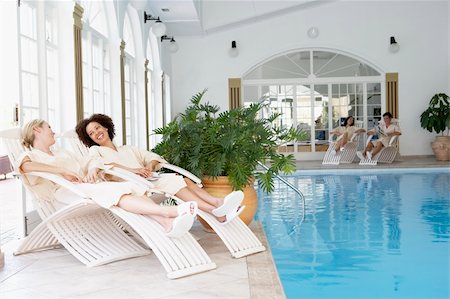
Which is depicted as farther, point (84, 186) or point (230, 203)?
point (230, 203)

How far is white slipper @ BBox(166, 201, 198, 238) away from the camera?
10.3 ft

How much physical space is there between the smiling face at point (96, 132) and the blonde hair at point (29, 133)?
1.44 feet

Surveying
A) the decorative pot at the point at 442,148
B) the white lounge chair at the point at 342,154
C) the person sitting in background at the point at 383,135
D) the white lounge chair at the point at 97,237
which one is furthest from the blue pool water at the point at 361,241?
the decorative pot at the point at 442,148

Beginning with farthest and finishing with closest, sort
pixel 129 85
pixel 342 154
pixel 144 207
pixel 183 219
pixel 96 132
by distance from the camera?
1. pixel 342 154
2. pixel 129 85
3. pixel 96 132
4. pixel 144 207
5. pixel 183 219

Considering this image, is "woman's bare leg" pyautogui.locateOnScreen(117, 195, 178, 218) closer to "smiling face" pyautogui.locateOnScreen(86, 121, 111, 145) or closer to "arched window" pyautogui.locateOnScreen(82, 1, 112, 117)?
"smiling face" pyautogui.locateOnScreen(86, 121, 111, 145)

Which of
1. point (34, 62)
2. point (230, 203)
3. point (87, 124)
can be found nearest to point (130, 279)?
point (230, 203)

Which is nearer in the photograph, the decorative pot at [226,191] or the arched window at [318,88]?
the decorative pot at [226,191]

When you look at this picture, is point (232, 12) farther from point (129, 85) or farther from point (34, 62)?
point (34, 62)

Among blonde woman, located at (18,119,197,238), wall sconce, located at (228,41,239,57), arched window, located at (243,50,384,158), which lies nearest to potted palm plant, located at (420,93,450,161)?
arched window, located at (243,50,384,158)

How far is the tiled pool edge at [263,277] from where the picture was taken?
2850 millimetres

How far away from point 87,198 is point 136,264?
52cm

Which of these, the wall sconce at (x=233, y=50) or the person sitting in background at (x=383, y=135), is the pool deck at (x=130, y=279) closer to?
the person sitting in background at (x=383, y=135)

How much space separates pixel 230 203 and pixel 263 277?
0.68 meters

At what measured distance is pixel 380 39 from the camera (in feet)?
44.8
